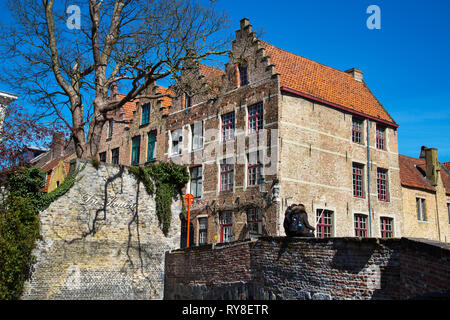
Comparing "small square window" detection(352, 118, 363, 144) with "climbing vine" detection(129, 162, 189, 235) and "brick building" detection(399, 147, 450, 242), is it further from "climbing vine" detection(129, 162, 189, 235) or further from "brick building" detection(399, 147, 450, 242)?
"climbing vine" detection(129, 162, 189, 235)

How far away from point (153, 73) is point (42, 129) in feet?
16.4

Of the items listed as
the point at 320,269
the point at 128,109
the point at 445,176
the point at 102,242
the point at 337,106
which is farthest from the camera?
the point at 445,176

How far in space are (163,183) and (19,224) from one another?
596 cm

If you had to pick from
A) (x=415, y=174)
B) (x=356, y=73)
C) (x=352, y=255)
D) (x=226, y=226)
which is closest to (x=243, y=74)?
(x=226, y=226)

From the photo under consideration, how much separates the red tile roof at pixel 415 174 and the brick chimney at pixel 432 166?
345 mm

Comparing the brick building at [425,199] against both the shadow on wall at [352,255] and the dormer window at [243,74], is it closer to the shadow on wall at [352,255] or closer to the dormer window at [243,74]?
the dormer window at [243,74]

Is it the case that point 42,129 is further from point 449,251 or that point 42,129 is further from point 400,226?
point 400,226

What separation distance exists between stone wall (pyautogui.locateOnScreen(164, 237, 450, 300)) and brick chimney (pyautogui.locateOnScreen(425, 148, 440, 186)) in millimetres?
16704

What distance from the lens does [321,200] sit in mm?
19891

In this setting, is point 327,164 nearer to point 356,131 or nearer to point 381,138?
point 356,131

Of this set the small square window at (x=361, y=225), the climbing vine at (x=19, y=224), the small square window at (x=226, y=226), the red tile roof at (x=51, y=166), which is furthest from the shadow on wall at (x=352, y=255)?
the red tile roof at (x=51, y=166)

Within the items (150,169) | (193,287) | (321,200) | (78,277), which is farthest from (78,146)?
(321,200)

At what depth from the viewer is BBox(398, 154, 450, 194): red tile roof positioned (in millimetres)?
25125

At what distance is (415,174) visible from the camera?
87.5 feet
